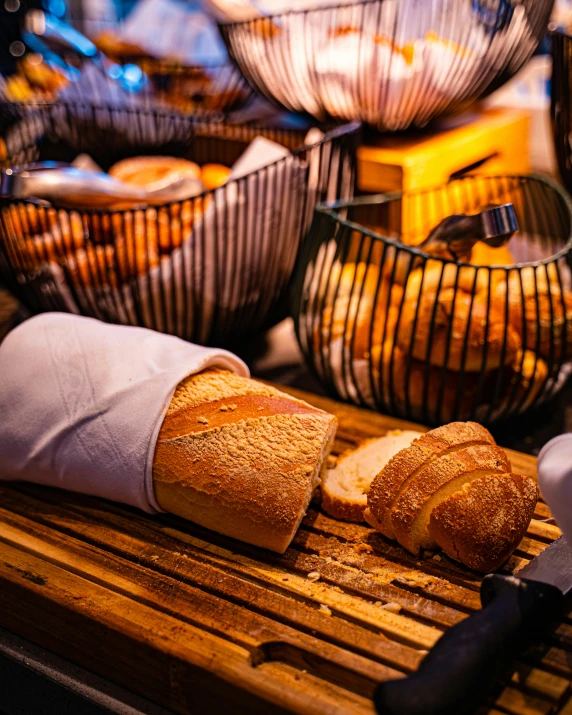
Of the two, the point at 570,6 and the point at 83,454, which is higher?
the point at 570,6

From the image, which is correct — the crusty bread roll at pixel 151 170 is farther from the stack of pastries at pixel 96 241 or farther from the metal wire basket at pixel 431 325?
the metal wire basket at pixel 431 325

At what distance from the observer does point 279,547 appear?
2.54 ft

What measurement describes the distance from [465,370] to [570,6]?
1.26 m

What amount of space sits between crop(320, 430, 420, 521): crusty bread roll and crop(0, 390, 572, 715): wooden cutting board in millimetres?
20

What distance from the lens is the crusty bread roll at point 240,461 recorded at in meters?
0.77

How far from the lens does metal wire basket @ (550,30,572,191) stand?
1.15 meters

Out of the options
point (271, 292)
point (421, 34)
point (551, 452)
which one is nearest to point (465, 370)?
point (551, 452)

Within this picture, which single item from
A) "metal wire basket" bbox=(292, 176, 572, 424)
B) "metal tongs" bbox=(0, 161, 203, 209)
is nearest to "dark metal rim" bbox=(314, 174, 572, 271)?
"metal wire basket" bbox=(292, 176, 572, 424)

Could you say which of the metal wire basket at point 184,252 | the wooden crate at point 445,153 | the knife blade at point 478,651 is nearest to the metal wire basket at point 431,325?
the metal wire basket at point 184,252

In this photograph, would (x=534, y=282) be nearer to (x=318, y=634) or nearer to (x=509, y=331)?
(x=509, y=331)

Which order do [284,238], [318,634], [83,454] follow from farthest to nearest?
[284,238] → [83,454] → [318,634]

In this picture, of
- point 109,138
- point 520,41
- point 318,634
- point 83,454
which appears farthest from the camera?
point 109,138

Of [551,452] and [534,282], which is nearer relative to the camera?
[551,452]

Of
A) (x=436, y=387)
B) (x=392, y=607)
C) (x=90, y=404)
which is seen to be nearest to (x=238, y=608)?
(x=392, y=607)
